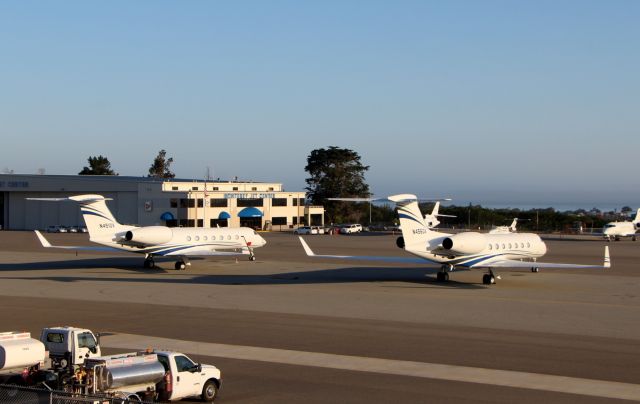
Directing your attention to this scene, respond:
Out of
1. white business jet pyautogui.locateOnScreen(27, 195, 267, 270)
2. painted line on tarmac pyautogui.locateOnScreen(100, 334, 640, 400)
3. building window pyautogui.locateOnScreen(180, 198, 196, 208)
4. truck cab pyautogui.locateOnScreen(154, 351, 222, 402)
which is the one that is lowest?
painted line on tarmac pyautogui.locateOnScreen(100, 334, 640, 400)

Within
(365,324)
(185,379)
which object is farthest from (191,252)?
(185,379)

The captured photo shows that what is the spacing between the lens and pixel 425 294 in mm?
34781

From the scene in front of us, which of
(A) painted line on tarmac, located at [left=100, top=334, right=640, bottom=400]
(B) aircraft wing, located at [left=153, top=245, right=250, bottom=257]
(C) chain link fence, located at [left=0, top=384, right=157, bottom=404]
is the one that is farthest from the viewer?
(B) aircraft wing, located at [left=153, top=245, right=250, bottom=257]

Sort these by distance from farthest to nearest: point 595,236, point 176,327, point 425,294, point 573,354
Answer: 1. point 595,236
2. point 425,294
3. point 176,327
4. point 573,354

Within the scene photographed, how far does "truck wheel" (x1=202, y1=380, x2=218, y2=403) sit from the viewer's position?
16.4 meters

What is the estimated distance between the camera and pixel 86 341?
1823cm

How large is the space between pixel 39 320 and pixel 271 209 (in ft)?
263

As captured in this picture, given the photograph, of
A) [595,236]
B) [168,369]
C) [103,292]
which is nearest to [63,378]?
[168,369]

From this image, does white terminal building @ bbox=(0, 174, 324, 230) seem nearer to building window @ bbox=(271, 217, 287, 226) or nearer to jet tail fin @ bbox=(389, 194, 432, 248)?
building window @ bbox=(271, 217, 287, 226)

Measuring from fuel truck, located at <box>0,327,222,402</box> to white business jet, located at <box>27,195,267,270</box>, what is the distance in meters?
27.0

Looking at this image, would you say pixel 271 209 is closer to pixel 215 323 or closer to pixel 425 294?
pixel 425 294

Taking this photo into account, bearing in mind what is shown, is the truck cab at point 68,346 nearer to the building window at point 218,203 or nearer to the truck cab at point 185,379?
the truck cab at point 185,379

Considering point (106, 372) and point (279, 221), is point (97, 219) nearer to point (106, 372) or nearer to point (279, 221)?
point (106, 372)

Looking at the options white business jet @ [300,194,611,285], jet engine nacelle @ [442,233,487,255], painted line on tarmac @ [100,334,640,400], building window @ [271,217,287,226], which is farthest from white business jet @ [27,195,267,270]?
building window @ [271,217,287,226]
